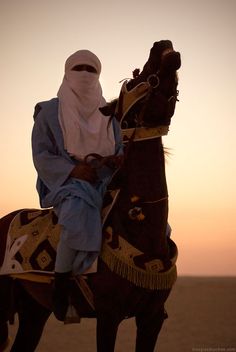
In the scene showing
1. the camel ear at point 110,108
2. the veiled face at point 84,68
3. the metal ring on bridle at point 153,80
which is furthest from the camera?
the veiled face at point 84,68

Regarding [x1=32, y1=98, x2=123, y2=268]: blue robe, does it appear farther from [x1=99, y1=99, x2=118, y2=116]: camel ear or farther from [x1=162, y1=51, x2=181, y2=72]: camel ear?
[x1=162, y1=51, x2=181, y2=72]: camel ear

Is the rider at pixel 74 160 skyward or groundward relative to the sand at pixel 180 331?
skyward

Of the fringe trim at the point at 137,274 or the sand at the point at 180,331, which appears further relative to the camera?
the sand at the point at 180,331

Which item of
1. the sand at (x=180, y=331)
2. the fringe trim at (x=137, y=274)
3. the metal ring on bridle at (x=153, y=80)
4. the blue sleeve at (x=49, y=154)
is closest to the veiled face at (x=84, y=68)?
the blue sleeve at (x=49, y=154)

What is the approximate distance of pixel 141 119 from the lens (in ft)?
13.6

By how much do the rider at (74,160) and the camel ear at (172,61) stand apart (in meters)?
0.77

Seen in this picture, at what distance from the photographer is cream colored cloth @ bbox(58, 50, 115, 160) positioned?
4.68 meters

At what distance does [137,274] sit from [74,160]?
3.90ft

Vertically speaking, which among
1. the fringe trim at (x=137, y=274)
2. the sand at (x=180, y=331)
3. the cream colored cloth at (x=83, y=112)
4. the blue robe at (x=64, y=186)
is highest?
the cream colored cloth at (x=83, y=112)

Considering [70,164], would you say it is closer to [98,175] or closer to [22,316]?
[98,175]

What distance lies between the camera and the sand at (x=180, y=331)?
11906 millimetres

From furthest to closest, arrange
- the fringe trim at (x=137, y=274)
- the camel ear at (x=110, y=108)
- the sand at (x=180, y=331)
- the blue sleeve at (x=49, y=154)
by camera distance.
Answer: the sand at (x=180, y=331)
the blue sleeve at (x=49, y=154)
the camel ear at (x=110, y=108)
the fringe trim at (x=137, y=274)

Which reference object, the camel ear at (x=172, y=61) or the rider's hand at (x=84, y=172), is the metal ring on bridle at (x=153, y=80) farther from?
the rider's hand at (x=84, y=172)

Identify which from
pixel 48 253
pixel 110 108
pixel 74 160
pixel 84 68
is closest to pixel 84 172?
pixel 74 160
